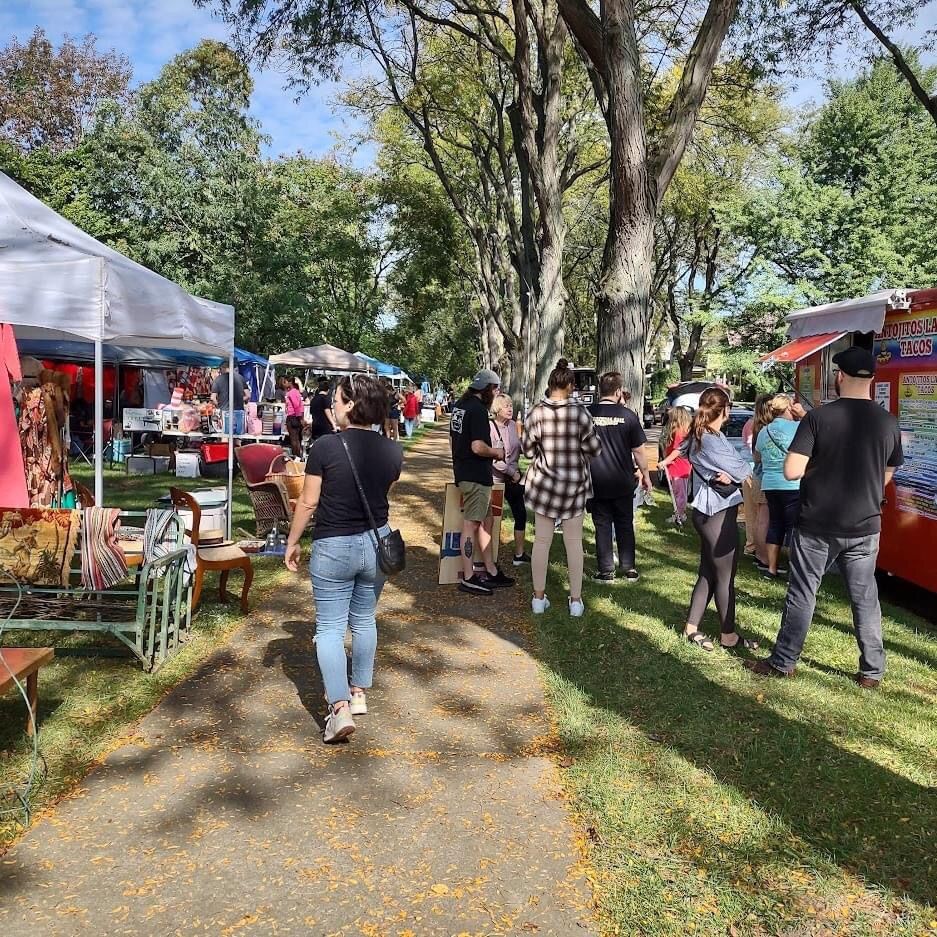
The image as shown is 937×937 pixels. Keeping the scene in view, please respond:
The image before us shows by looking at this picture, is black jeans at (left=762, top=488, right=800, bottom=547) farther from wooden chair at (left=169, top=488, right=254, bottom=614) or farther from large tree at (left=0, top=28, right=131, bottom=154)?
large tree at (left=0, top=28, right=131, bottom=154)

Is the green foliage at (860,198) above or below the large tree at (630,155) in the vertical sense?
above

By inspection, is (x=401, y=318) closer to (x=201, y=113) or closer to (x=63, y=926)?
(x=201, y=113)

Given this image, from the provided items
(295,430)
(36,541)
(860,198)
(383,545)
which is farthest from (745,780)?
(860,198)

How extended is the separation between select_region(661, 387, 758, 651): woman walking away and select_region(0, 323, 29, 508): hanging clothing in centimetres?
466

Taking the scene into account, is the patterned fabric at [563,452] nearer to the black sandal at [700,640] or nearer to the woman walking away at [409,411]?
the black sandal at [700,640]

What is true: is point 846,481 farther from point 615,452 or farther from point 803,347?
point 803,347

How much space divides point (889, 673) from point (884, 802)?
1966 mm

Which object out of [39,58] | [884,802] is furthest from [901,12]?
[39,58]

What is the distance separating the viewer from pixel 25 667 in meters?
3.69

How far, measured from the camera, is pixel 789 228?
25094 mm

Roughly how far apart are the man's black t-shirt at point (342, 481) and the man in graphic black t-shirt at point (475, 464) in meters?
2.94

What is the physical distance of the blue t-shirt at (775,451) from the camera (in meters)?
7.67

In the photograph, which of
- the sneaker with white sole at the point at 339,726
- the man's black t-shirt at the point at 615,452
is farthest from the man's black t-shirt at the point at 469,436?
the sneaker with white sole at the point at 339,726

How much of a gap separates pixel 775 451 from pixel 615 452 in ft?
5.28
